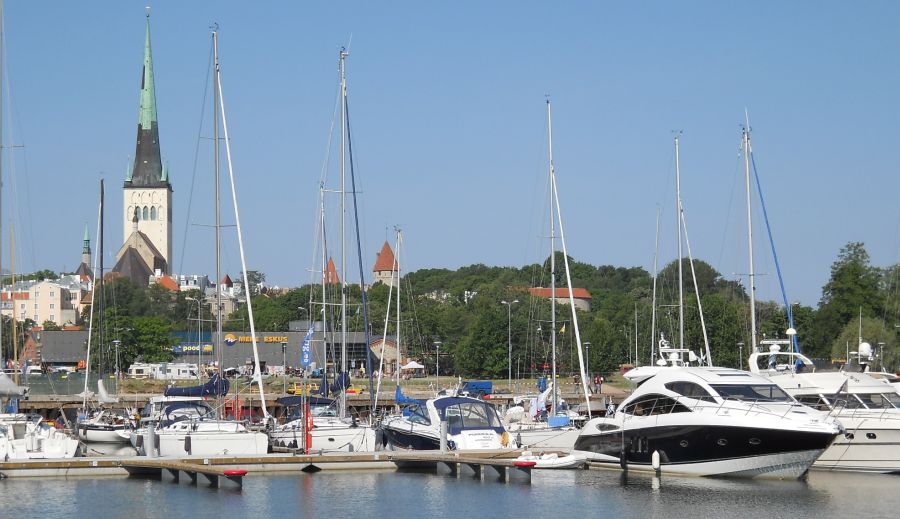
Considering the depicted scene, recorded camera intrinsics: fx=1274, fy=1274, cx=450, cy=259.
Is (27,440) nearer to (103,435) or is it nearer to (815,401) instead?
(103,435)

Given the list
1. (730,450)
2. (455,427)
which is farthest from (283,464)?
(730,450)

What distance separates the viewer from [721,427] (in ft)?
121

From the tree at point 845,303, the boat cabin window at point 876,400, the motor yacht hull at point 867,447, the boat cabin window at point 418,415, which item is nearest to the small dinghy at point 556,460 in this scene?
the boat cabin window at point 418,415

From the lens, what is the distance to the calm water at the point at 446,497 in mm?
33750

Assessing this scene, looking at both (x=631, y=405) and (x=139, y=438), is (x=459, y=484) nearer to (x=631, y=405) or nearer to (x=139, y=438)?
(x=631, y=405)

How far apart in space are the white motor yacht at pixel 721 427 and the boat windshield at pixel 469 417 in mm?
5166

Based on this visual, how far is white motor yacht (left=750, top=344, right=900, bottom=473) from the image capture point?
39.7m

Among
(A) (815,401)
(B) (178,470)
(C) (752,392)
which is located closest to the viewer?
(C) (752,392)

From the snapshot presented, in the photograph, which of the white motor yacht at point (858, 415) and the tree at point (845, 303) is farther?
the tree at point (845, 303)

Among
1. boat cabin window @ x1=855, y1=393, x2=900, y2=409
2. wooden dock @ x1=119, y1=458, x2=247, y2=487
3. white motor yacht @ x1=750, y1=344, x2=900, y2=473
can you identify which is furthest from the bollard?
boat cabin window @ x1=855, y1=393, x2=900, y2=409

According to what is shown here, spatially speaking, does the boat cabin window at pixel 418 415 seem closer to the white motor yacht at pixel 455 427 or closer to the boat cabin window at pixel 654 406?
the white motor yacht at pixel 455 427

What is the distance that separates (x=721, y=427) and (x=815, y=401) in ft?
23.1

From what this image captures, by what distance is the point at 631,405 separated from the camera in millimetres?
40469

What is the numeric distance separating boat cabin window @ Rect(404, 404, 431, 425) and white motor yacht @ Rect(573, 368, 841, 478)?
7141mm
